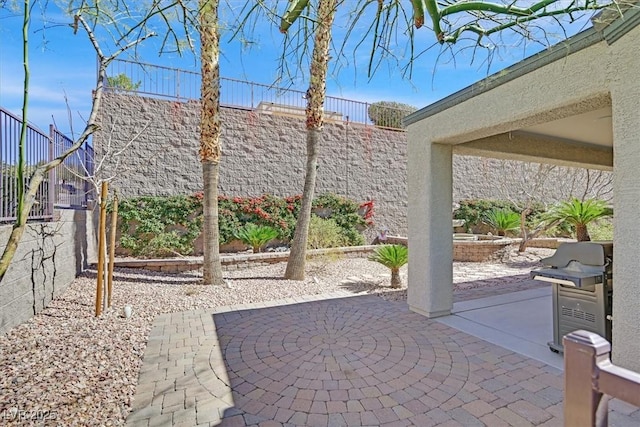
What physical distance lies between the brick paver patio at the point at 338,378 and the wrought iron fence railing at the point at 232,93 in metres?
6.17

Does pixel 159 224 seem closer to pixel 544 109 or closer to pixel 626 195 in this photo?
pixel 544 109

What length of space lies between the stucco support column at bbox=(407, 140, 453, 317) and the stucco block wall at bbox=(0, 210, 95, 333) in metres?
6.18

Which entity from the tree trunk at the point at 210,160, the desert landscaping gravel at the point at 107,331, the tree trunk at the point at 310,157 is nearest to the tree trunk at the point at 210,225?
the tree trunk at the point at 210,160

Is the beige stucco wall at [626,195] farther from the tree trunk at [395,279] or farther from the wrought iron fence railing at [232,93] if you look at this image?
the wrought iron fence railing at [232,93]

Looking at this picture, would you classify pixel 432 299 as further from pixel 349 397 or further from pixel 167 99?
pixel 167 99

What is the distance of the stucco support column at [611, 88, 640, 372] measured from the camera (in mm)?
3203

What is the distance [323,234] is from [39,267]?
8528 millimetres

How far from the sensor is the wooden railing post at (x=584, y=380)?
4.41 feet

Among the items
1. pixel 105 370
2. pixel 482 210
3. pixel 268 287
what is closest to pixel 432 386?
pixel 105 370

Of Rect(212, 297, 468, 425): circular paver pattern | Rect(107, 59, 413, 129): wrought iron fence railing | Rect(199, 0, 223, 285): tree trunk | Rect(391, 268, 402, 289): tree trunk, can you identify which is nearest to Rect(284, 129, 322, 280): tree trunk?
Rect(107, 59, 413, 129): wrought iron fence railing

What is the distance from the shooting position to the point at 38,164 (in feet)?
21.3

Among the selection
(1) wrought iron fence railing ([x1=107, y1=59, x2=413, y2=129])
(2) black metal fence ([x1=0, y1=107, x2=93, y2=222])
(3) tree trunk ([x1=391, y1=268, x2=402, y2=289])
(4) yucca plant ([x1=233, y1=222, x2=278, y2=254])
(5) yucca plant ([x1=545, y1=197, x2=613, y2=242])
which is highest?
(1) wrought iron fence railing ([x1=107, y1=59, x2=413, y2=129])

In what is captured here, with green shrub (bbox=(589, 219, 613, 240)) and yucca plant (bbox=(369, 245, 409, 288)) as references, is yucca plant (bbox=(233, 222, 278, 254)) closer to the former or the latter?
yucca plant (bbox=(369, 245, 409, 288))

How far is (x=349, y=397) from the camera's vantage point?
11.4ft
